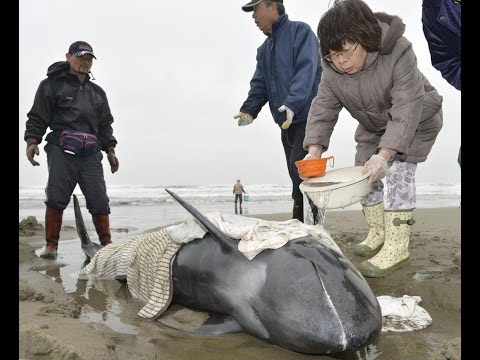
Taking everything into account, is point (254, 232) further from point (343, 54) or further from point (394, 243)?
point (394, 243)

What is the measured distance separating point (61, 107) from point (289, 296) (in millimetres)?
4496

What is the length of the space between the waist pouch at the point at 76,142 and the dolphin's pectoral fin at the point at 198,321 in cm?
315

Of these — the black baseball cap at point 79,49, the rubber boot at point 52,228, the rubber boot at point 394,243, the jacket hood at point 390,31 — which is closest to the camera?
the jacket hood at point 390,31

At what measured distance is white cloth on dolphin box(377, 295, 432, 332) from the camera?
2.66m

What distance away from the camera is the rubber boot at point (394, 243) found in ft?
12.8

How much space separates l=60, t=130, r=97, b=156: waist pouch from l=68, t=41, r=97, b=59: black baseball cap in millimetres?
1051

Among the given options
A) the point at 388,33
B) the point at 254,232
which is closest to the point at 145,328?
→ the point at 254,232

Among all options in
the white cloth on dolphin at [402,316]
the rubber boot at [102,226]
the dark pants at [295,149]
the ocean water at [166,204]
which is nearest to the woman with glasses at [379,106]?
the dark pants at [295,149]

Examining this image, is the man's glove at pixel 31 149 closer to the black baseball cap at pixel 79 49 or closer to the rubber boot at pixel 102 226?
the rubber boot at pixel 102 226

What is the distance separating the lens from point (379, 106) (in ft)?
12.5

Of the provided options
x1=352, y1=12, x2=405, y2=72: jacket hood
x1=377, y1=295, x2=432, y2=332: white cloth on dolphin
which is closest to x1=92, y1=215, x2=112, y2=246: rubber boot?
x1=352, y1=12, x2=405, y2=72: jacket hood

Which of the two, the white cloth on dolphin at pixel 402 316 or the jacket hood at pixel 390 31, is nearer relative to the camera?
the white cloth on dolphin at pixel 402 316
